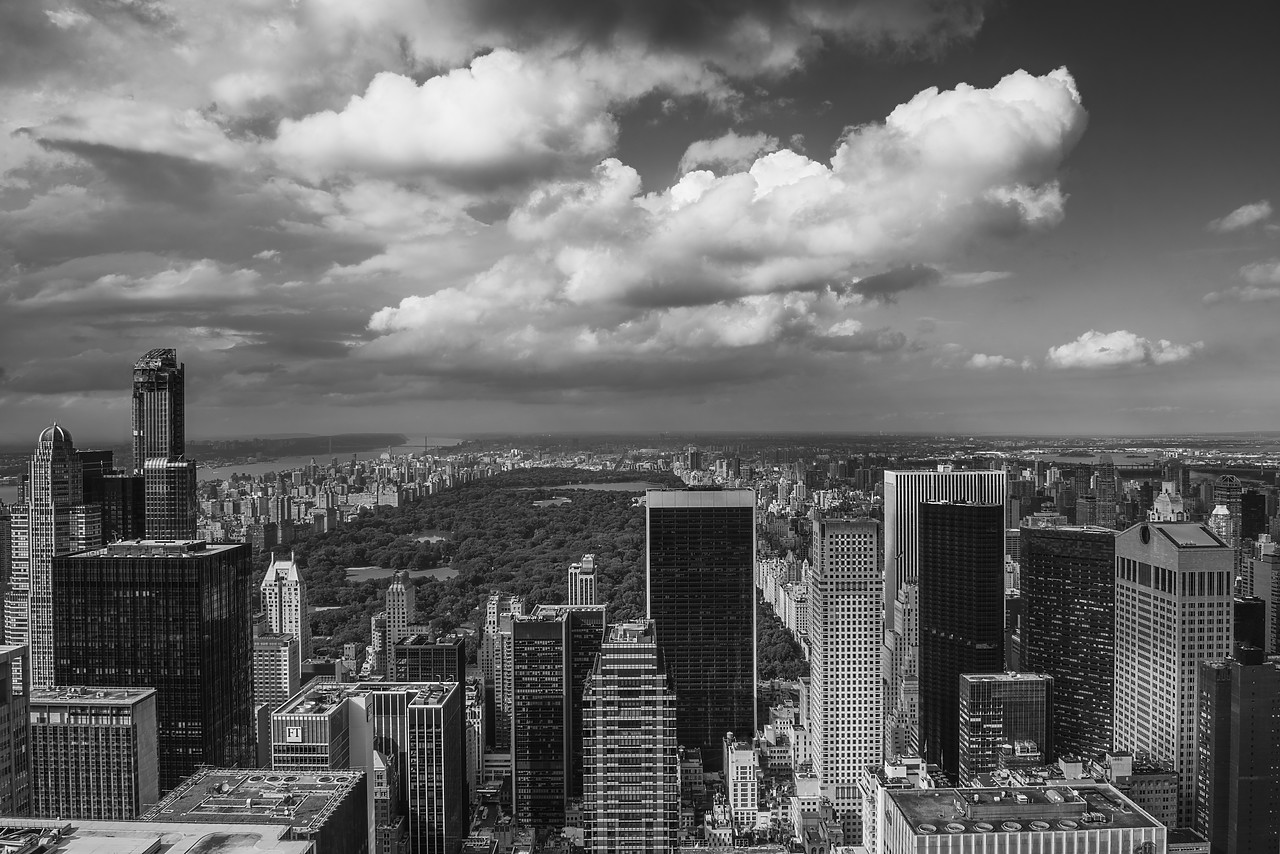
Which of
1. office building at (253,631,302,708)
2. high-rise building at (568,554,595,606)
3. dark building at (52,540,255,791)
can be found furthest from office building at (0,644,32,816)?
high-rise building at (568,554,595,606)

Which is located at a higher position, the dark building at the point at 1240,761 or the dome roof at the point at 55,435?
the dome roof at the point at 55,435

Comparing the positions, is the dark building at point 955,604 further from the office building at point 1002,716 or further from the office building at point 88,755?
the office building at point 88,755

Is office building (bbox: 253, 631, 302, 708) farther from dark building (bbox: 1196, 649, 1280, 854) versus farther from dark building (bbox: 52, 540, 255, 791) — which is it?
dark building (bbox: 1196, 649, 1280, 854)

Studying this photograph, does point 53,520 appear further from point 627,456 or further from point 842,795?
point 842,795

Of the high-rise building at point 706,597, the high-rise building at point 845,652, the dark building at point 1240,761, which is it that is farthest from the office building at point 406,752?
the dark building at point 1240,761

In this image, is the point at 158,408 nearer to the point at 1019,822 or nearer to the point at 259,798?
the point at 259,798

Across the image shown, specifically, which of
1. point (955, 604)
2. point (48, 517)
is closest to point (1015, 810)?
point (955, 604)

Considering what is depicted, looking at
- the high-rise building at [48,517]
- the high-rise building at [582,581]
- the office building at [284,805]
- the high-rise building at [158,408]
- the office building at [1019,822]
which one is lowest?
the office building at [1019,822]
